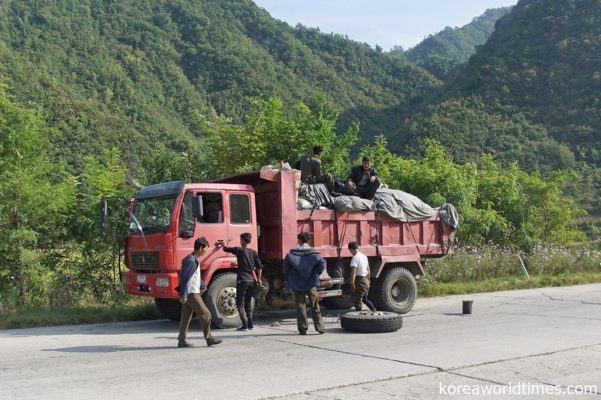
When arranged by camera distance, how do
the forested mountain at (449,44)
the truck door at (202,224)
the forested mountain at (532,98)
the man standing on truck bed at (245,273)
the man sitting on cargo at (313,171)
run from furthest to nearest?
1. the forested mountain at (449,44)
2. the forested mountain at (532,98)
3. the man sitting on cargo at (313,171)
4. the truck door at (202,224)
5. the man standing on truck bed at (245,273)

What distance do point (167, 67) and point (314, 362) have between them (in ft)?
313

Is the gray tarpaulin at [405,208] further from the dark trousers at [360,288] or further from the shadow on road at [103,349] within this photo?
the shadow on road at [103,349]

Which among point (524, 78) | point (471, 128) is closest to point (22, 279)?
point (471, 128)

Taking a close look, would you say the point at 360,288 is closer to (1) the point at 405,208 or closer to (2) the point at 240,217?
(2) the point at 240,217

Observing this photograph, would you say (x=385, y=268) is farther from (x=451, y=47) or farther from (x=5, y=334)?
(x=451, y=47)

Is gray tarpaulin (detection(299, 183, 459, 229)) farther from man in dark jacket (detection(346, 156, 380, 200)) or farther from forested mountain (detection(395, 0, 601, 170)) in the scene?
forested mountain (detection(395, 0, 601, 170))

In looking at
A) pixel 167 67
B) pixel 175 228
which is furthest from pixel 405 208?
pixel 167 67

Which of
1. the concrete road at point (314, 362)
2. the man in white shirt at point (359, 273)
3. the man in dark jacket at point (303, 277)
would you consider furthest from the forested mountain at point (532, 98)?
the man in dark jacket at point (303, 277)

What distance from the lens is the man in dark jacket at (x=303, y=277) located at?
421 inches

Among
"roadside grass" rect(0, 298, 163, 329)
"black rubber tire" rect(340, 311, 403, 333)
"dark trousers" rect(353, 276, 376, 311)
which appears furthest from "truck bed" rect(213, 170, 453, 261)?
"roadside grass" rect(0, 298, 163, 329)

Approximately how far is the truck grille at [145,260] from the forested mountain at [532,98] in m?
51.3

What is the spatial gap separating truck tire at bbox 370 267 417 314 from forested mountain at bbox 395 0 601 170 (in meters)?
48.2

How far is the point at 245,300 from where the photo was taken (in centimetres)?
1103

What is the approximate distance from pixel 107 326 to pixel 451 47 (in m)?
178
